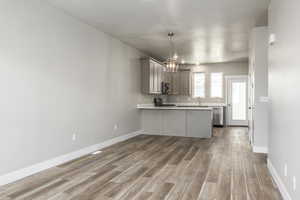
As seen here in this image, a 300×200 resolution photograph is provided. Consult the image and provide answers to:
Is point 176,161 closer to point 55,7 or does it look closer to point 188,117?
point 188,117

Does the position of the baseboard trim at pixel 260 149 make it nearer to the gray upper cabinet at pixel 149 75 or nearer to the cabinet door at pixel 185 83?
the gray upper cabinet at pixel 149 75

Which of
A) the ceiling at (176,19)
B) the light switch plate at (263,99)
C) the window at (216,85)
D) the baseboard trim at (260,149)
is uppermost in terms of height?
the ceiling at (176,19)

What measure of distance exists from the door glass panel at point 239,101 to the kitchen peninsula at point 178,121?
329 cm

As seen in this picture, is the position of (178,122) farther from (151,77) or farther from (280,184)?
(280,184)

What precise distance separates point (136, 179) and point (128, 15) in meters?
2.94

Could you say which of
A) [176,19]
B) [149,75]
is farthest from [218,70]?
[176,19]

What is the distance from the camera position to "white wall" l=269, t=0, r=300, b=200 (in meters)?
2.12

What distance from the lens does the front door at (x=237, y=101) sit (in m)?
9.41

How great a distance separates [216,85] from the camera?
9758 millimetres

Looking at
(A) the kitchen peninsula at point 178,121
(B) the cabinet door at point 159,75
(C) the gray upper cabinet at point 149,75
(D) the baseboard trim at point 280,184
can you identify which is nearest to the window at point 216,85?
(B) the cabinet door at point 159,75

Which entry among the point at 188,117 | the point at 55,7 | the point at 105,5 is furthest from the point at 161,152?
the point at 55,7

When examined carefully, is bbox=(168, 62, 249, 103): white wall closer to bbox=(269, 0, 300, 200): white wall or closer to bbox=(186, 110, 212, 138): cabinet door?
bbox=(186, 110, 212, 138): cabinet door

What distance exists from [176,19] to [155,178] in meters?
2.99

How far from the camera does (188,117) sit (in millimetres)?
6926
